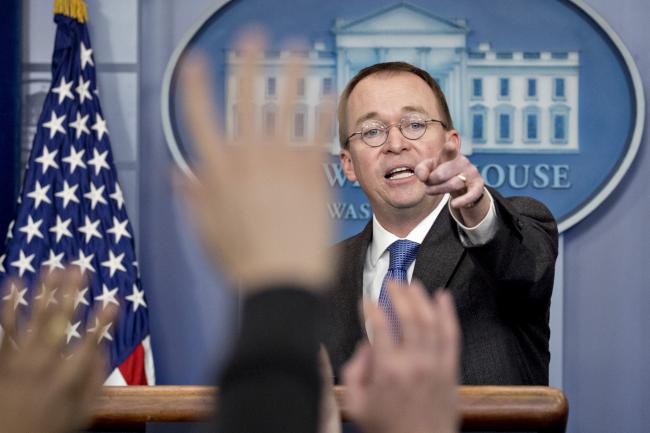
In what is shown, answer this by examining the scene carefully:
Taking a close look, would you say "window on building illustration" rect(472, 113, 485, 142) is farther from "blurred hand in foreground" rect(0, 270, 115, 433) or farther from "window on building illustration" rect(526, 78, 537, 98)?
"blurred hand in foreground" rect(0, 270, 115, 433)

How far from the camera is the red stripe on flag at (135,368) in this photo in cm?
280

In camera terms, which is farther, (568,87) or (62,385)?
(568,87)

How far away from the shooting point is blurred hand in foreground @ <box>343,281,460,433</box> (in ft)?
1.39

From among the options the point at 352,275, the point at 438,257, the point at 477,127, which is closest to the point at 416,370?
the point at 438,257

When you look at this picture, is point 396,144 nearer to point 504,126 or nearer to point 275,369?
point 504,126

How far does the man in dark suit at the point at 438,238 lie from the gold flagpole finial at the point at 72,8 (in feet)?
4.11

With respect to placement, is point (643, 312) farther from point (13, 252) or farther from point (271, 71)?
point (13, 252)

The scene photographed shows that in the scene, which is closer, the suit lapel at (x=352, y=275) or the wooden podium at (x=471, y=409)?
the wooden podium at (x=471, y=409)

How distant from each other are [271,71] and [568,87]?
113 centimetres

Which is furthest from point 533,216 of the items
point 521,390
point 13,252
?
point 13,252

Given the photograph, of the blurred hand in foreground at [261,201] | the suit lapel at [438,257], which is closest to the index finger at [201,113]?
the blurred hand in foreground at [261,201]

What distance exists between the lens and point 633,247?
2.99 meters

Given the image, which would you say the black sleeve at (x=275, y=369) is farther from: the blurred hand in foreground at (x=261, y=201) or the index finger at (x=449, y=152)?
the index finger at (x=449, y=152)

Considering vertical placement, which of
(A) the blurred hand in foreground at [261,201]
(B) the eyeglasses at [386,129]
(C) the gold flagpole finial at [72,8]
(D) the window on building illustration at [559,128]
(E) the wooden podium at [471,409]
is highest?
(C) the gold flagpole finial at [72,8]
